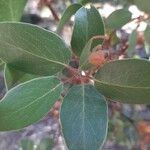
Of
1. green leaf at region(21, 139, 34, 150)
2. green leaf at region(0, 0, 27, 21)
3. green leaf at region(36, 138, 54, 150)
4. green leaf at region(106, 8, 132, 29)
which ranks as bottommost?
green leaf at region(21, 139, 34, 150)

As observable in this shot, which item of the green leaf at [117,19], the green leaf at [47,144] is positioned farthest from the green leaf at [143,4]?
the green leaf at [47,144]

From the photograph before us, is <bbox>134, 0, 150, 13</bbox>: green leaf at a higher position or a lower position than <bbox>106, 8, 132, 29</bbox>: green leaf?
higher

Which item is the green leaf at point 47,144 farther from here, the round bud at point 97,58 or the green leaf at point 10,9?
the round bud at point 97,58

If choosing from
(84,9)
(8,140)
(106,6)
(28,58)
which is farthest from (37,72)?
Result: (8,140)

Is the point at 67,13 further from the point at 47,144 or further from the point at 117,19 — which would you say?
the point at 47,144

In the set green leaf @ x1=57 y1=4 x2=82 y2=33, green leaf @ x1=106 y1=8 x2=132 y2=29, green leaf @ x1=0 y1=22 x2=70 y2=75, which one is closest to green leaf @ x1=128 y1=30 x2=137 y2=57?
green leaf @ x1=106 y1=8 x2=132 y2=29

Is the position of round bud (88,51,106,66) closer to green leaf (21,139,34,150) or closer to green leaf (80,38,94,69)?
green leaf (80,38,94,69)

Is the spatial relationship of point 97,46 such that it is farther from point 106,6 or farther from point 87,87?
point 106,6
